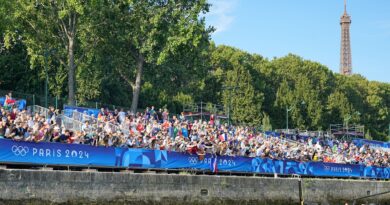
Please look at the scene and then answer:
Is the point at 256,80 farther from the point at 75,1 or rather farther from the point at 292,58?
the point at 75,1

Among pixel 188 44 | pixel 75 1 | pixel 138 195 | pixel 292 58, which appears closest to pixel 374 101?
pixel 292 58

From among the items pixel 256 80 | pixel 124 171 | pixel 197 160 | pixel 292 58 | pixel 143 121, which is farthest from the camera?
pixel 292 58

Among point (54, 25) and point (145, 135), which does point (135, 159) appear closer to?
point (145, 135)

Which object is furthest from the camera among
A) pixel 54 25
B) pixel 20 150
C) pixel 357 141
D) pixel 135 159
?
pixel 357 141

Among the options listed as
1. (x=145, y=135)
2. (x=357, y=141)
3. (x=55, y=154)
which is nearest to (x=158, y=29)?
(x=145, y=135)

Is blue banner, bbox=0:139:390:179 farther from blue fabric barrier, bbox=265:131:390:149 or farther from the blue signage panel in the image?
blue fabric barrier, bbox=265:131:390:149

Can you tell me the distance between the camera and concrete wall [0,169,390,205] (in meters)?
20.4

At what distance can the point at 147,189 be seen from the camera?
24.1 m

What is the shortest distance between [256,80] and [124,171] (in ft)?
210

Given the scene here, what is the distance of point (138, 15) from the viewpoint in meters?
50.3

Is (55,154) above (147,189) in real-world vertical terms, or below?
above

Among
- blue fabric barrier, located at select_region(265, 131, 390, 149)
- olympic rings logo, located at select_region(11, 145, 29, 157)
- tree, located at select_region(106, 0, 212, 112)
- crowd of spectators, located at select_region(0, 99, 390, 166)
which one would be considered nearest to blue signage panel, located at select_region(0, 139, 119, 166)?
olympic rings logo, located at select_region(11, 145, 29, 157)

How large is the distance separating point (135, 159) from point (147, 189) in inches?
80.0

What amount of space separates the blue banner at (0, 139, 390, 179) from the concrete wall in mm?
1352
